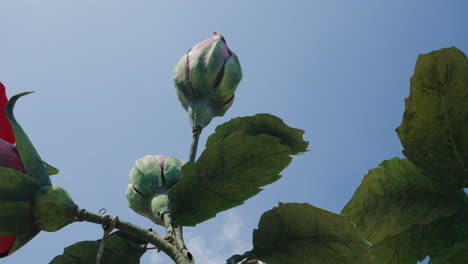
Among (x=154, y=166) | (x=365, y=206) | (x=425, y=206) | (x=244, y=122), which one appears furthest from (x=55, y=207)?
(x=425, y=206)

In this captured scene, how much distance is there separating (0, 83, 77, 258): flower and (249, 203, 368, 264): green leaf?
0.41m

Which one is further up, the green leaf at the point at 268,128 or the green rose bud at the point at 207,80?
the green rose bud at the point at 207,80

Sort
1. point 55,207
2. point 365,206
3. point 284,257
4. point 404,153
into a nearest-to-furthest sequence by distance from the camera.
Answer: point 55,207
point 284,257
point 404,153
point 365,206

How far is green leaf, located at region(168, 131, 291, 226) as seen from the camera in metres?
1.09

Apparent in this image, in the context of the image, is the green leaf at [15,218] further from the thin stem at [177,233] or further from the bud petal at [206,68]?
the bud petal at [206,68]

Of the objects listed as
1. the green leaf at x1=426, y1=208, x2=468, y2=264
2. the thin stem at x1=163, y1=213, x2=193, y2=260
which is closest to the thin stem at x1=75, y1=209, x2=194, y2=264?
the thin stem at x1=163, y1=213, x2=193, y2=260

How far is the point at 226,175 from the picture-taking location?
111 cm

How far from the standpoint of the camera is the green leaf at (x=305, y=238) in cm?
105

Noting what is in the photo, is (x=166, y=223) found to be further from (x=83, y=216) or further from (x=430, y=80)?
(x=430, y=80)

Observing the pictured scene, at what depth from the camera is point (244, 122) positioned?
1384 millimetres

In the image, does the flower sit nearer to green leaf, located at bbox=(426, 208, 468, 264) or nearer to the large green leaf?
the large green leaf

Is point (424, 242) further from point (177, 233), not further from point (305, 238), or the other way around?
point (177, 233)

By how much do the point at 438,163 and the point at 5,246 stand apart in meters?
0.99

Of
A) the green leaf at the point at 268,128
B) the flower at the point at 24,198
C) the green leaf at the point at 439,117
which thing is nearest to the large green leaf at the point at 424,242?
the green leaf at the point at 439,117
